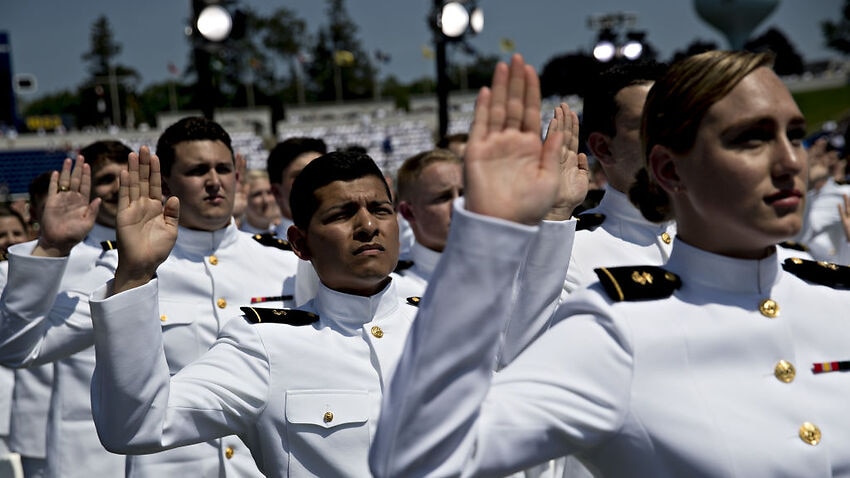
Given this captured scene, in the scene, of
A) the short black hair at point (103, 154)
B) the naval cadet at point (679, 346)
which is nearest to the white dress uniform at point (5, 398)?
the short black hair at point (103, 154)

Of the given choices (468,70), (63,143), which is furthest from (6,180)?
(468,70)

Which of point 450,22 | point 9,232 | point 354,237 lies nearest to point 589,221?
point 354,237

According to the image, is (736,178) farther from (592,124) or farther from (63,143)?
(63,143)

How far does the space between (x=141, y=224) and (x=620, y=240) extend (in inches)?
68.2

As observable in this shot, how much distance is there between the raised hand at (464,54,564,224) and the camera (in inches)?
65.8

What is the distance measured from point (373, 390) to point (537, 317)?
0.62 meters

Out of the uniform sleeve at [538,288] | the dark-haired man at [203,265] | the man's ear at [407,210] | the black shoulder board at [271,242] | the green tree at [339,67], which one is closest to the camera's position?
the uniform sleeve at [538,288]

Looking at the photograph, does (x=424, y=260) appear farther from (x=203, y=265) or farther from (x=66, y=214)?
(x=66, y=214)

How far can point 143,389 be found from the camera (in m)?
2.46

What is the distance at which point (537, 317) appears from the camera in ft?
9.05

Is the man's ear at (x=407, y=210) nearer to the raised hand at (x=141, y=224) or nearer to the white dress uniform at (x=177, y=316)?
the white dress uniform at (x=177, y=316)

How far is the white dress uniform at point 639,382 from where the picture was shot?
166 cm

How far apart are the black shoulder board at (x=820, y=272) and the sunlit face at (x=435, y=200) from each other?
254cm

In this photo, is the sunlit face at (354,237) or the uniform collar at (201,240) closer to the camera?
the sunlit face at (354,237)
